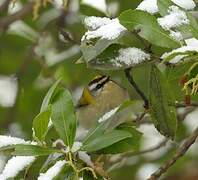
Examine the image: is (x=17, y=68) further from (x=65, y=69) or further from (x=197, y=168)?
(x=197, y=168)

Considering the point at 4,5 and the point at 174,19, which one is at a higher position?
the point at 174,19

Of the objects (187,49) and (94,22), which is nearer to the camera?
(187,49)

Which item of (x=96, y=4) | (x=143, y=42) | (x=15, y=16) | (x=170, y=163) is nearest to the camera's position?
(x=143, y=42)

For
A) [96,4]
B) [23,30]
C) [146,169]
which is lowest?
[146,169]

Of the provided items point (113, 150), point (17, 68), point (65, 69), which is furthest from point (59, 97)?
point (17, 68)

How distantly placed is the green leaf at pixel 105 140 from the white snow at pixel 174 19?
0.55 ft

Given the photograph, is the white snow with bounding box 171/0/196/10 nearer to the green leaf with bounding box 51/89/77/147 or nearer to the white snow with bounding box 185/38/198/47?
the white snow with bounding box 185/38/198/47

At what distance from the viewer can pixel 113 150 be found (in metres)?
1.01

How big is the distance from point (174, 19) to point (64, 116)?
0.22 metres

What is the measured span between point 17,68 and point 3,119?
0.60 feet

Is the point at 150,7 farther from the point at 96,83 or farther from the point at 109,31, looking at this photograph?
the point at 96,83

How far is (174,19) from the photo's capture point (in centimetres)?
96

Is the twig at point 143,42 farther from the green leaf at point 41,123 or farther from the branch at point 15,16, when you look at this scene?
the branch at point 15,16

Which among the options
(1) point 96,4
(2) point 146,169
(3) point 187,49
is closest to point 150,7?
(3) point 187,49
